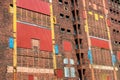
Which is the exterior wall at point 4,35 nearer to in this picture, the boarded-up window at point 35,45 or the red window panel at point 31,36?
the red window panel at point 31,36

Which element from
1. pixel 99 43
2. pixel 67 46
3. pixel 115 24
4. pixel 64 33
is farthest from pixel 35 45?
pixel 115 24

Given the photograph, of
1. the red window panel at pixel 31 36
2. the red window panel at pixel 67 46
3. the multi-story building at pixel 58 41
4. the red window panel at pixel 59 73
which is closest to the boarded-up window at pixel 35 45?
the multi-story building at pixel 58 41

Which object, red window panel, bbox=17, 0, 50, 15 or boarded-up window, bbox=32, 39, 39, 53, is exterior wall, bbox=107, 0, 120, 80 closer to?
red window panel, bbox=17, 0, 50, 15

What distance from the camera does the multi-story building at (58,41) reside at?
34.0 m

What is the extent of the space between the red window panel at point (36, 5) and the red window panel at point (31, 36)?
11.0 feet

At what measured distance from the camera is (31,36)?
3656cm

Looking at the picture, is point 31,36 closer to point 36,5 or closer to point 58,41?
point 58,41

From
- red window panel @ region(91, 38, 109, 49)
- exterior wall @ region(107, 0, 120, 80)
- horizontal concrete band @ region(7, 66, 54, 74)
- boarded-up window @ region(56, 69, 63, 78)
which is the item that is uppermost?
exterior wall @ region(107, 0, 120, 80)

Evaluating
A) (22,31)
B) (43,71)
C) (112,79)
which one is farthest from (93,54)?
(22,31)

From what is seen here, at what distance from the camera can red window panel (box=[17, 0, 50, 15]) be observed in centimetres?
3705

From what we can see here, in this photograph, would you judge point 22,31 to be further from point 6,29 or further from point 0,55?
point 0,55

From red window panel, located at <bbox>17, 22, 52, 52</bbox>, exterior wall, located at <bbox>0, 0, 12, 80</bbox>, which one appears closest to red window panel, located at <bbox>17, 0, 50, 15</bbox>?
exterior wall, located at <bbox>0, 0, 12, 80</bbox>

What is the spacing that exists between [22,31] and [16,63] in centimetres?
545

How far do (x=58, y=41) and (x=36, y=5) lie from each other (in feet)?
25.0
